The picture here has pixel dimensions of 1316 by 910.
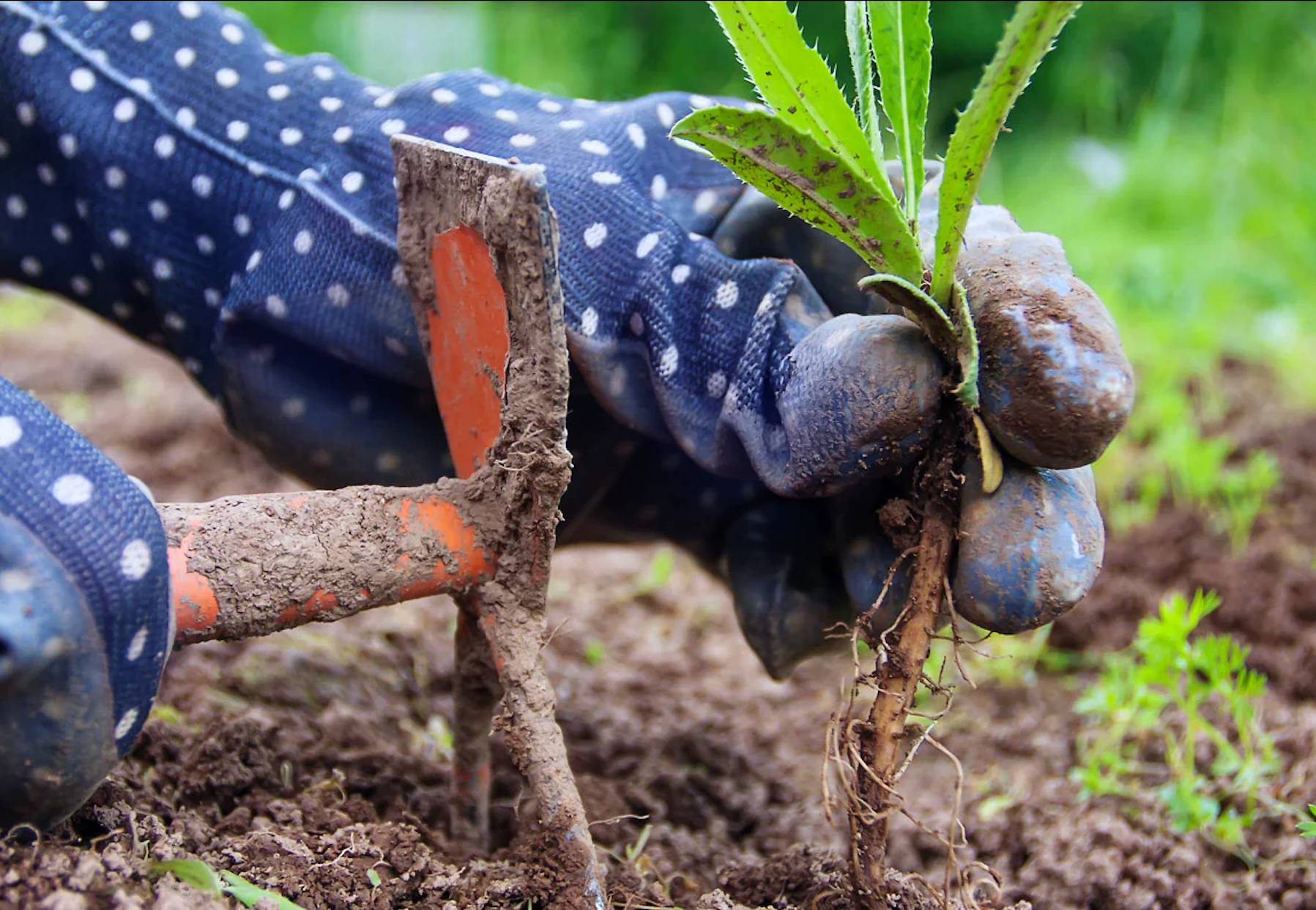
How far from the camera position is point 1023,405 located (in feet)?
2.96

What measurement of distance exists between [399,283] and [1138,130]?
13.2 ft

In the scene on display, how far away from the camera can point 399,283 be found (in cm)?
112

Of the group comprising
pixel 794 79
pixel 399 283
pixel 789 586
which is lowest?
pixel 789 586

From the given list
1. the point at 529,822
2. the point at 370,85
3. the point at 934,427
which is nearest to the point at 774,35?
the point at 934,427

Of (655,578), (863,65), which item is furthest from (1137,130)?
(863,65)

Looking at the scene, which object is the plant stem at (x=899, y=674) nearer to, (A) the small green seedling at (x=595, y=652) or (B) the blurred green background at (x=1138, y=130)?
(A) the small green seedling at (x=595, y=652)

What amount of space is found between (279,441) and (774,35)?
2.37 feet

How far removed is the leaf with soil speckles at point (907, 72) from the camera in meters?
0.91

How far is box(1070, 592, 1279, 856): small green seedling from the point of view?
1.33 m

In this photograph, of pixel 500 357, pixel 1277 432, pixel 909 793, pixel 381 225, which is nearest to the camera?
pixel 500 357

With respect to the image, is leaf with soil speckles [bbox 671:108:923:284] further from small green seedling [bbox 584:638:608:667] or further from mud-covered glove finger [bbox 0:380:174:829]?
small green seedling [bbox 584:638:608:667]

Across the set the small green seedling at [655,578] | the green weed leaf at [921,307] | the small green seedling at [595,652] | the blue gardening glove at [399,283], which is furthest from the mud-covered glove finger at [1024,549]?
the small green seedling at [655,578]

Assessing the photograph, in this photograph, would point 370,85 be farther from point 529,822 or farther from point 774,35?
point 529,822

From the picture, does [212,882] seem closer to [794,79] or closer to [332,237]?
[332,237]
